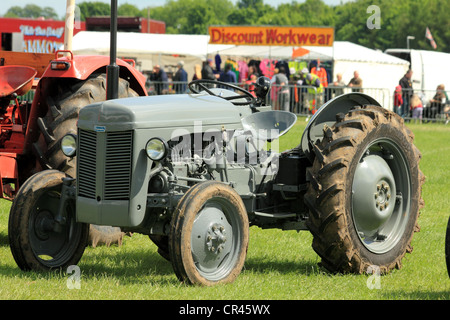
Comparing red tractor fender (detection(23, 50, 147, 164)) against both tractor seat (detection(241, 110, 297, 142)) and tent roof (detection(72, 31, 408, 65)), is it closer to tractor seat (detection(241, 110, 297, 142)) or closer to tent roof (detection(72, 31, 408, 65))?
tractor seat (detection(241, 110, 297, 142))

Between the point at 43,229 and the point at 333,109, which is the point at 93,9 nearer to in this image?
the point at 333,109

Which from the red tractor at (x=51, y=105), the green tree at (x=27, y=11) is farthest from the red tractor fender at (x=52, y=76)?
the green tree at (x=27, y=11)

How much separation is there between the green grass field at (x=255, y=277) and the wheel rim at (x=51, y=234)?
210mm

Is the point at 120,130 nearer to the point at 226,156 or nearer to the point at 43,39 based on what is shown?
the point at 226,156

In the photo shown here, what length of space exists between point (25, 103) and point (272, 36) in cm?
2241

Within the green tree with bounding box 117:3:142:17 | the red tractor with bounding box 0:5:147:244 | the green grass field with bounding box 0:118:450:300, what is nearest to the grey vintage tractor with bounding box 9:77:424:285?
the green grass field with bounding box 0:118:450:300

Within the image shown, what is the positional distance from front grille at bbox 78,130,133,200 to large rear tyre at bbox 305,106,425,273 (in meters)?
1.39

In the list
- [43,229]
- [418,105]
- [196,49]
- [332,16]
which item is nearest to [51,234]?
[43,229]

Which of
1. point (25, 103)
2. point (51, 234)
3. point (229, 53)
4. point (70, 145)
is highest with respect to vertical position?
point (229, 53)

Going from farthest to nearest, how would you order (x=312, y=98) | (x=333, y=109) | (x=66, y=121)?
(x=312, y=98) → (x=66, y=121) → (x=333, y=109)

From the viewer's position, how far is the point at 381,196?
6.50 metres

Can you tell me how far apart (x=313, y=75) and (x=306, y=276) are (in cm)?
1879

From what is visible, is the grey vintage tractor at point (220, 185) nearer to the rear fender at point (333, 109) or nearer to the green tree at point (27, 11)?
the rear fender at point (333, 109)

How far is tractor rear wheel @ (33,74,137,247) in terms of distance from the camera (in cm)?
707
